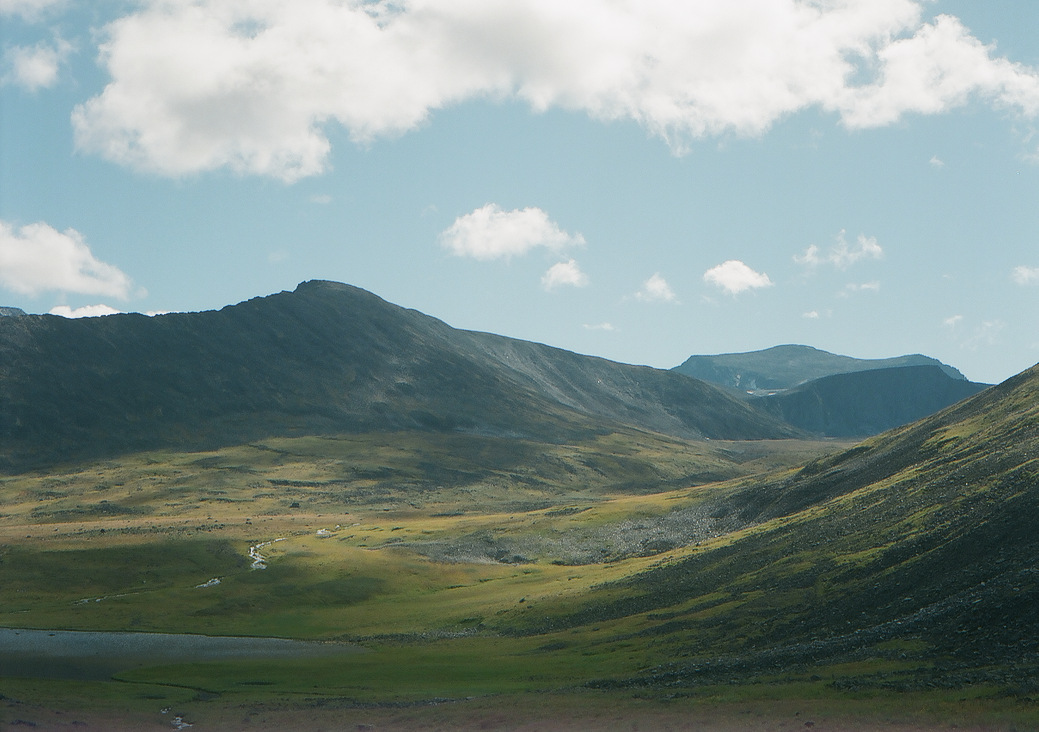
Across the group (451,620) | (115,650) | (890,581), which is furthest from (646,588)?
(115,650)

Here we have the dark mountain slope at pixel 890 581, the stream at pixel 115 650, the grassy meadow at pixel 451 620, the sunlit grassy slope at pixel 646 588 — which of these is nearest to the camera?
the grassy meadow at pixel 451 620

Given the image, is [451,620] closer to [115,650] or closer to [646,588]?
[646,588]

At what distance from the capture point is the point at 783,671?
Result: 47.2 metres

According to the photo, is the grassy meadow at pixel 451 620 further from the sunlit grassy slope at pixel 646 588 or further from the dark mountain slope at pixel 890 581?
the dark mountain slope at pixel 890 581

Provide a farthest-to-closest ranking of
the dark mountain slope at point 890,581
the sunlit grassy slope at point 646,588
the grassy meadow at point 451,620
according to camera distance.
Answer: the sunlit grassy slope at point 646,588 < the dark mountain slope at point 890,581 < the grassy meadow at point 451,620

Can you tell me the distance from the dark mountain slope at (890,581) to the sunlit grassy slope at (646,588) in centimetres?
24

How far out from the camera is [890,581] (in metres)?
60.8

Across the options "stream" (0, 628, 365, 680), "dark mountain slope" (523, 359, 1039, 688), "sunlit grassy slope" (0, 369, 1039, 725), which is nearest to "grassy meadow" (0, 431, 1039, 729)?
"sunlit grassy slope" (0, 369, 1039, 725)

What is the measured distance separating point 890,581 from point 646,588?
2872 centimetres

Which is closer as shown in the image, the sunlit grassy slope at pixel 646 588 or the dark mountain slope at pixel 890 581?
the dark mountain slope at pixel 890 581

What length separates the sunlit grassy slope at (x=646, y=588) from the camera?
47.3 metres

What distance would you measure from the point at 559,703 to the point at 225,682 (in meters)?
26.1

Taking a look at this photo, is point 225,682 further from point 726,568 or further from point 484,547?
point 484,547

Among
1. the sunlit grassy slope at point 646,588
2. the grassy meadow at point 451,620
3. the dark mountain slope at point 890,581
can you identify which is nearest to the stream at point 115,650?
the grassy meadow at point 451,620
